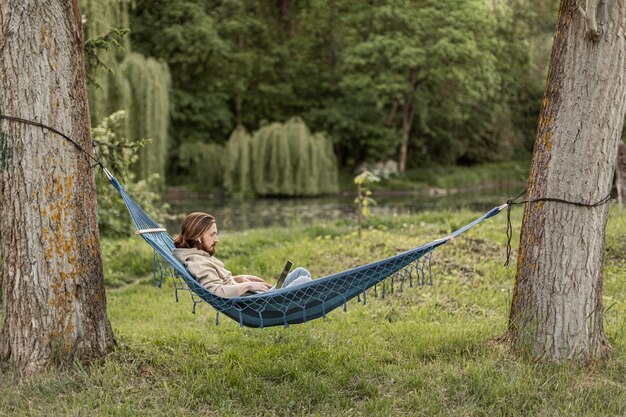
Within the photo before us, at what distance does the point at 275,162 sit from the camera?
1636 cm

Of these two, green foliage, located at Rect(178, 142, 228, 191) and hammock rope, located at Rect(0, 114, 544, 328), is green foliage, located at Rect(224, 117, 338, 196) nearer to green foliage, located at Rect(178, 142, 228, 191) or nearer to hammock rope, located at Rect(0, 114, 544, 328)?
green foliage, located at Rect(178, 142, 228, 191)

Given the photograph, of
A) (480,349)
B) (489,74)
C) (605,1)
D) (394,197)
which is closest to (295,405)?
(480,349)

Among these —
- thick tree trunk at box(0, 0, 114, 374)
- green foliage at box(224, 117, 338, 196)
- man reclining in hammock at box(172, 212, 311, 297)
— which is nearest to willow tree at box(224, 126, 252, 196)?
green foliage at box(224, 117, 338, 196)

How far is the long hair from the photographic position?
3096 mm

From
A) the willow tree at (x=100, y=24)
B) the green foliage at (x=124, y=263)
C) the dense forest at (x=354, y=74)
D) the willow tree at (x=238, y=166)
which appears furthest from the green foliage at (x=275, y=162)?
the green foliage at (x=124, y=263)

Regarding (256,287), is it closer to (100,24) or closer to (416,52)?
(100,24)

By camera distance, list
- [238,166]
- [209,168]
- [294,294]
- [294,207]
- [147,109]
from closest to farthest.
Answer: [294,294] < [147,109] < [294,207] < [238,166] < [209,168]

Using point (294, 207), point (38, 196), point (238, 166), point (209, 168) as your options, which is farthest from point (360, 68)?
point (38, 196)

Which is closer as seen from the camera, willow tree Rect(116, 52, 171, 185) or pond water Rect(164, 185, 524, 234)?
pond water Rect(164, 185, 524, 234)

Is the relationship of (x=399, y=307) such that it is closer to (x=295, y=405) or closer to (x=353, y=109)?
(x=295, y=405)

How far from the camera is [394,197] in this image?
18422mm

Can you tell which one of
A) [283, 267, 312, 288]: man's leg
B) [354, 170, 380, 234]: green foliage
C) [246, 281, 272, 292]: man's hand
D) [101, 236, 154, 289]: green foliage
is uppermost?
[354, 170, 380, 234]: green foliage

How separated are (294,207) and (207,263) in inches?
470

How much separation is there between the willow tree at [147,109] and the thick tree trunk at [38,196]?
10194 millimetres
